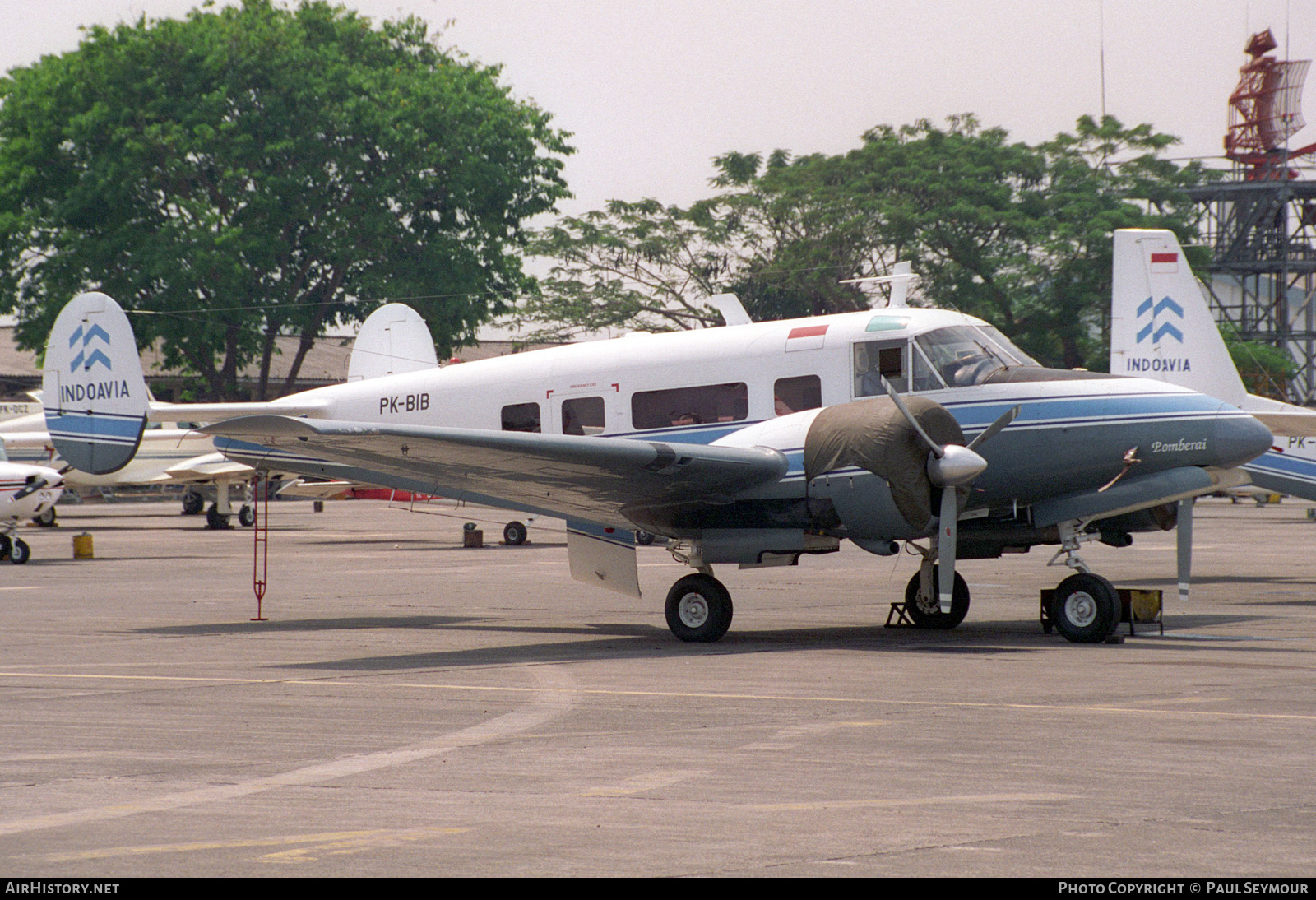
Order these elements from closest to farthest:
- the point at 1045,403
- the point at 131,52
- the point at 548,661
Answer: the point at 548,661
the point at 1045,403
the point at 131,52

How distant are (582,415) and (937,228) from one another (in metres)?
46.5

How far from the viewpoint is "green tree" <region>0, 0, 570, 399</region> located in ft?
186

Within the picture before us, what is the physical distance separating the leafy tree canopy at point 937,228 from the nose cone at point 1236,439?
4511 centimetres

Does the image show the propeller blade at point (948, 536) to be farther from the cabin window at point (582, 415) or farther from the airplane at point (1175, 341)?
the airplane at point (1175, 341)

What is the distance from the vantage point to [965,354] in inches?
618

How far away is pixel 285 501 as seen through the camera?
7119 centimetres

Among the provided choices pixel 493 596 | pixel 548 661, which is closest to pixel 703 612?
pixel 548 661

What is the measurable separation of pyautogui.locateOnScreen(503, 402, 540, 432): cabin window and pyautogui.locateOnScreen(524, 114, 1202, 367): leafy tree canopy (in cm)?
4441

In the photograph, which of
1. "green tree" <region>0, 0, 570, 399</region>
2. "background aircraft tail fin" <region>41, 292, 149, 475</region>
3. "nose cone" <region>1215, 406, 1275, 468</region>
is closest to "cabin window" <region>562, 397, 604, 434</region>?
"background aircraft tail fin" <region>41, 292, 149, 475</region>

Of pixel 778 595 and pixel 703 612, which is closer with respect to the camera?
pixel 703 612

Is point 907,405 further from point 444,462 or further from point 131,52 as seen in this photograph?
point 131,52

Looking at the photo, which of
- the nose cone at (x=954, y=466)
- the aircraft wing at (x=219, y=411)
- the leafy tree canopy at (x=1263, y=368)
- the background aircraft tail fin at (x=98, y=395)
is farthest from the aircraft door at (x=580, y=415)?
the leafy tree canopy at (x=1263, y=368)

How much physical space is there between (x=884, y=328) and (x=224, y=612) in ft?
35.0

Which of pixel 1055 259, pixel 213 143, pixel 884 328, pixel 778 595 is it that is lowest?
pixel 778 595
